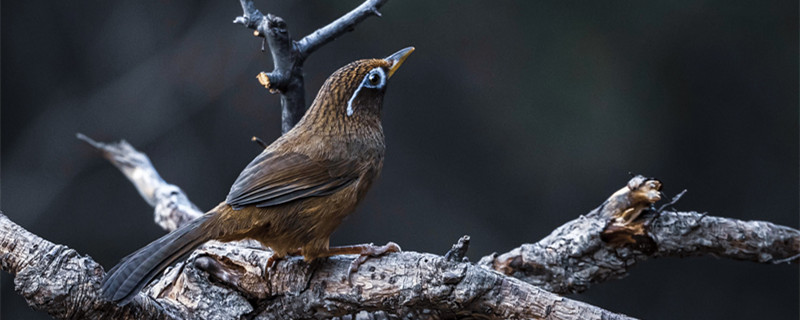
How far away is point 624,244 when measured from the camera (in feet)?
10.3

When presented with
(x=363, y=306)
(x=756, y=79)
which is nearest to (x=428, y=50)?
(x=756, y=79)

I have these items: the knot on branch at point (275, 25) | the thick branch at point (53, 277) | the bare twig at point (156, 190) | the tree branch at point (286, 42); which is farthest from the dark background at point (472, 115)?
the thick branch at point (53, 277)

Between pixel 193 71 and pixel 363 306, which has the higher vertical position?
pixel 193 71

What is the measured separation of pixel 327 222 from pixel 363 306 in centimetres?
32

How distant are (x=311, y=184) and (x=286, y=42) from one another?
682 mm

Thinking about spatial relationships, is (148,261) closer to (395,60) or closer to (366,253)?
(366,253)

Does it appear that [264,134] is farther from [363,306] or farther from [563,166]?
[363,306]

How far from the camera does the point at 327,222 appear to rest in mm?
2623

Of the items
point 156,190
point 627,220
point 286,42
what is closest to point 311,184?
point 286,42

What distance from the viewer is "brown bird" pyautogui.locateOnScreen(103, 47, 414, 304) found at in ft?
8.12

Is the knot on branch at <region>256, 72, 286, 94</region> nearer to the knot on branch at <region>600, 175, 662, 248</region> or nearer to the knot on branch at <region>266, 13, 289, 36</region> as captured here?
the knot on branch at <region>266, 13, 289, 36</region>

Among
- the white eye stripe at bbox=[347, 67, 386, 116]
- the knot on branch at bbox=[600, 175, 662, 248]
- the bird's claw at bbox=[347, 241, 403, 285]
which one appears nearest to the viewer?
the bird's claw at bbox=[347, 241, 403, 285]

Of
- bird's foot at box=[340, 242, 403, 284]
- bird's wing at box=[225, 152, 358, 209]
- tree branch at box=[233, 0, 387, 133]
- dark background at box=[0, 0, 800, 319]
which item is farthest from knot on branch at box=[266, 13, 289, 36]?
dark background at box=[0, 0, 800, 319]

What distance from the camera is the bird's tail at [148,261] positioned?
215 centimetres
